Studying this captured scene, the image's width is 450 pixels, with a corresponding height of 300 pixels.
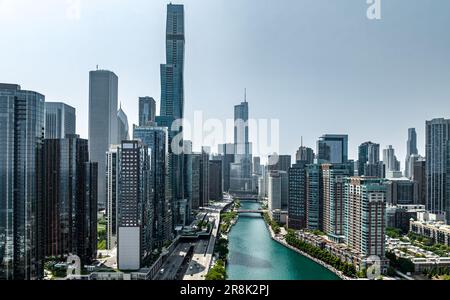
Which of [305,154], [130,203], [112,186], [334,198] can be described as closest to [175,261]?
[130,203]

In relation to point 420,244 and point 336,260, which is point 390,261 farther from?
point 420,244

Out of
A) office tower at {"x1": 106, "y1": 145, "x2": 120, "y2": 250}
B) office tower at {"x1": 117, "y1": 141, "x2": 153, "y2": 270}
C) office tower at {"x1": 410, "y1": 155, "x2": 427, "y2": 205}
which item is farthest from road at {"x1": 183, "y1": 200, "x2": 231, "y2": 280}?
office tower at {"x1": 410, "y1": 155, "x2": 427, "y2": 205}

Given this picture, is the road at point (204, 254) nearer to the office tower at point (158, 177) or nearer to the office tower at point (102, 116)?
the office tower at point (158, 177)

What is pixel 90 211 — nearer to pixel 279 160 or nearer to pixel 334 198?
pixel 279 160

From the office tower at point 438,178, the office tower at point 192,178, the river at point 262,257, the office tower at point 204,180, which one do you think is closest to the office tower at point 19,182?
the river at point 262,257

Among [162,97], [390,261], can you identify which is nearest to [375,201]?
[390,261]
